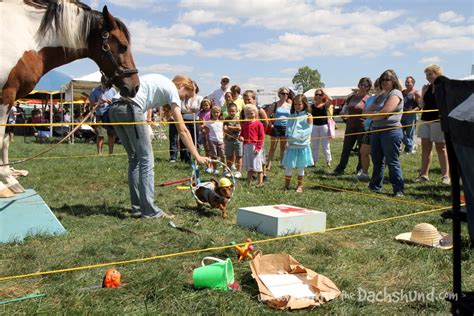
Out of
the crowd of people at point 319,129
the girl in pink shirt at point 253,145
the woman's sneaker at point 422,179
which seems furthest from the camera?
the woman's sneaker at point 422,179

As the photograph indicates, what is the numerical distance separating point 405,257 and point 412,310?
41.1 inches

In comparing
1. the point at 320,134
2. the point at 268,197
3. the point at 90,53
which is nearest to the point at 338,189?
the point at 268,197

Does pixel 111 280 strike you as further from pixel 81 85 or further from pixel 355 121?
pixel 81 85

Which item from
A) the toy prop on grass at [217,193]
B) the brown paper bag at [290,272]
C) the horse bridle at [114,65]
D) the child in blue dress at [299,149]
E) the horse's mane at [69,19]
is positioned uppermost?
the horse's mane at [69,19]

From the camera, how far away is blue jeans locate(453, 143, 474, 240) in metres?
1.96

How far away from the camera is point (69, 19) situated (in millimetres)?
4207

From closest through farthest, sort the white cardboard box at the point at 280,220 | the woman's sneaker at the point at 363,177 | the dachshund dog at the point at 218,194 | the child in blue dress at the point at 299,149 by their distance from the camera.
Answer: the white cardboard box at the point at 280,220 → the dachshund dog at the point at 218,194 → the child in blue dress at the point at 299,149 → the woman's sneaker at the point at 363,177

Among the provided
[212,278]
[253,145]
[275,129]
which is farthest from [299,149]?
[212,278]

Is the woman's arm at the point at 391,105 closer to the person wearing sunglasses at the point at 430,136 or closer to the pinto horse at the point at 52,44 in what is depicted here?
the person wearing sunglasses at the point at 430,136

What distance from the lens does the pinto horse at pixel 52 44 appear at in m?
3.93

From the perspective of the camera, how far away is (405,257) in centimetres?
376

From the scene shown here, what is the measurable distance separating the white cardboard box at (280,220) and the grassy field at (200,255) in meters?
0.13

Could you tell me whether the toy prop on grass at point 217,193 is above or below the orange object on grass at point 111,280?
above

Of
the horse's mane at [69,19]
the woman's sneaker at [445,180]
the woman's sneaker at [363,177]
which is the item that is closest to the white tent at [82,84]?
the woman's sneaker at [363,177]
